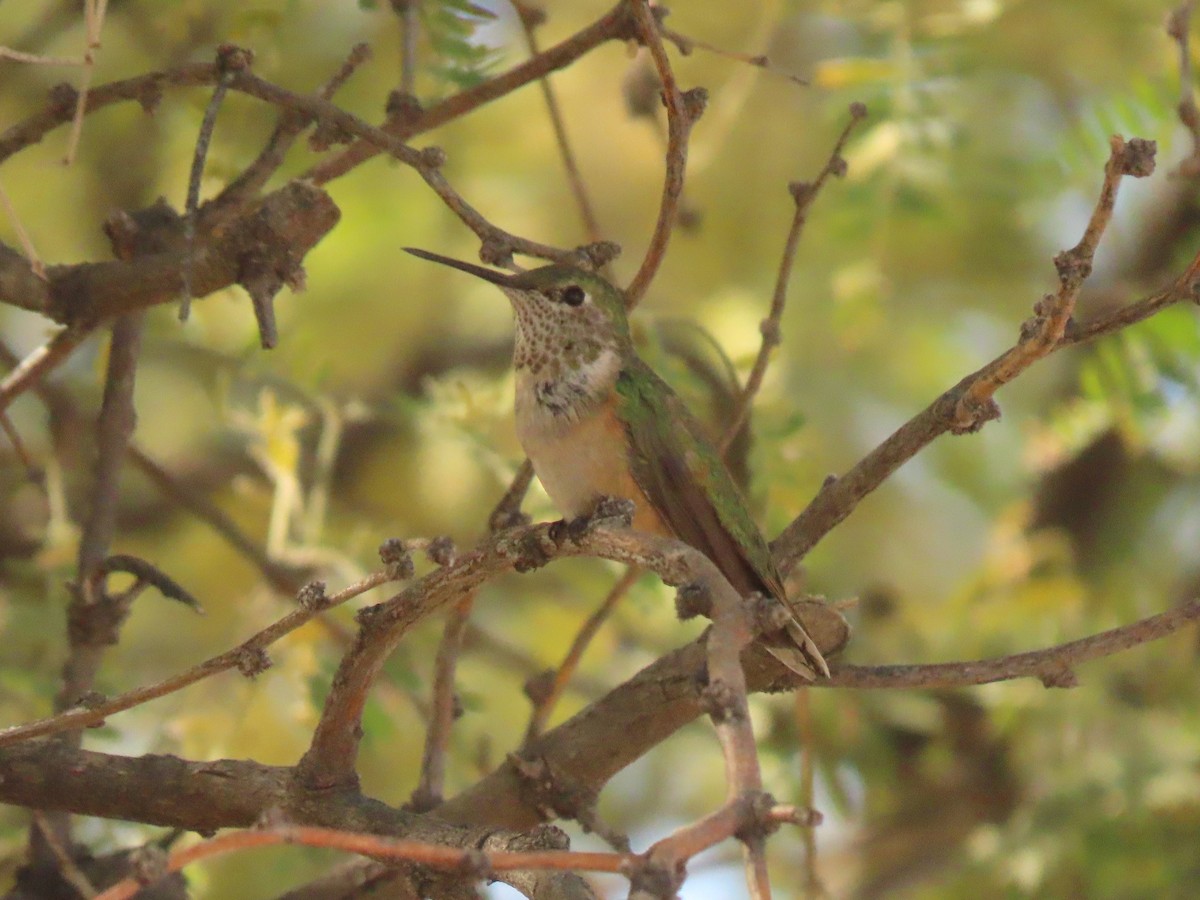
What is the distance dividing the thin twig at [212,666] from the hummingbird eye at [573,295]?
5.25ft

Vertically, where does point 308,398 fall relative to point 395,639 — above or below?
above

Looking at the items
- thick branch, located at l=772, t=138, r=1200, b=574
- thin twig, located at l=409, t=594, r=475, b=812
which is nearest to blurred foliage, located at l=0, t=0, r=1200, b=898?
thin twig, located at l=409, t=594, r=475, b=812

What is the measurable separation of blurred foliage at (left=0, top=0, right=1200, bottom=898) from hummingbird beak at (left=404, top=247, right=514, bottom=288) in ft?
1.25

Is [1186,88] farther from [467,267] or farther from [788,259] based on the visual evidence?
[467,267]

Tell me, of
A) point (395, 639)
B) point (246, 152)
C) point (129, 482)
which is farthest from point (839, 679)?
point (129, 482)

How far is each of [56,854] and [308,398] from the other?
149 cm

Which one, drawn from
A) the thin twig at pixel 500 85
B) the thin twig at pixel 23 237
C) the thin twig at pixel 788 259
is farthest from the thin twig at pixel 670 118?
the thin twig at pixel 23 237

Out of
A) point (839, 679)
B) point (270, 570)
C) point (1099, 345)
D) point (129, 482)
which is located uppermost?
point (129, 482)

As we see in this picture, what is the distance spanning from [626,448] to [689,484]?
17cm

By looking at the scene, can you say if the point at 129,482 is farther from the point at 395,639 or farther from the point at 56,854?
the point at 395,639

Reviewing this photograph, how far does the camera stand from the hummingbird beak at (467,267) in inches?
128

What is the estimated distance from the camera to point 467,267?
11.0 ft

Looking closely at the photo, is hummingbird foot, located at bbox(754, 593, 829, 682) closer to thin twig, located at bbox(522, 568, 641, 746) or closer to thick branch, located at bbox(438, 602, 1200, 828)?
thick branch, located at bbox(438, 602, 1200, 828)

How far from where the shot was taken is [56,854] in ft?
9.23
